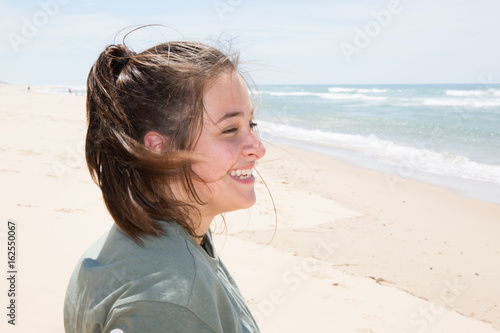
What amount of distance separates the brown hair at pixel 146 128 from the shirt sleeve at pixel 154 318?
24 centimetres

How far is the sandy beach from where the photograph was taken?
3555 mm

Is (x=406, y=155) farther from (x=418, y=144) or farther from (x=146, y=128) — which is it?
(x=146, y=128)

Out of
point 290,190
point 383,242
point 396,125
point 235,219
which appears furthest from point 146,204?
point 396,125

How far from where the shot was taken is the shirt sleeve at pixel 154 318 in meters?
0.96

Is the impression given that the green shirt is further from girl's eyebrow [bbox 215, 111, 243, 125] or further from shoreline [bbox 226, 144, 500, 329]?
shoreline [bbox 226, 144, 500, 329]

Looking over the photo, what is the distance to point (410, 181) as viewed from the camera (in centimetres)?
1039

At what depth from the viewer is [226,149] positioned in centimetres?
129

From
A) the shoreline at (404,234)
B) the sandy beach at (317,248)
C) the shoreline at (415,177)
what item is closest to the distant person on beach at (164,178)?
the sandy beach at (317,248)

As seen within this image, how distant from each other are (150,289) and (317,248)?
189 inches

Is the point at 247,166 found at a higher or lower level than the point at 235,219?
higher

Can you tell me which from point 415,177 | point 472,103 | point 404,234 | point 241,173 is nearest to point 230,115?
Result: point 241,173

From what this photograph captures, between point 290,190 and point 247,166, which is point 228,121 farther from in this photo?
point 290,190

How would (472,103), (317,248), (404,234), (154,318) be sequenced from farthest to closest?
(472,103), (404,234), (317,248), (154,318)

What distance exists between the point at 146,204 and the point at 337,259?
14.8ft
